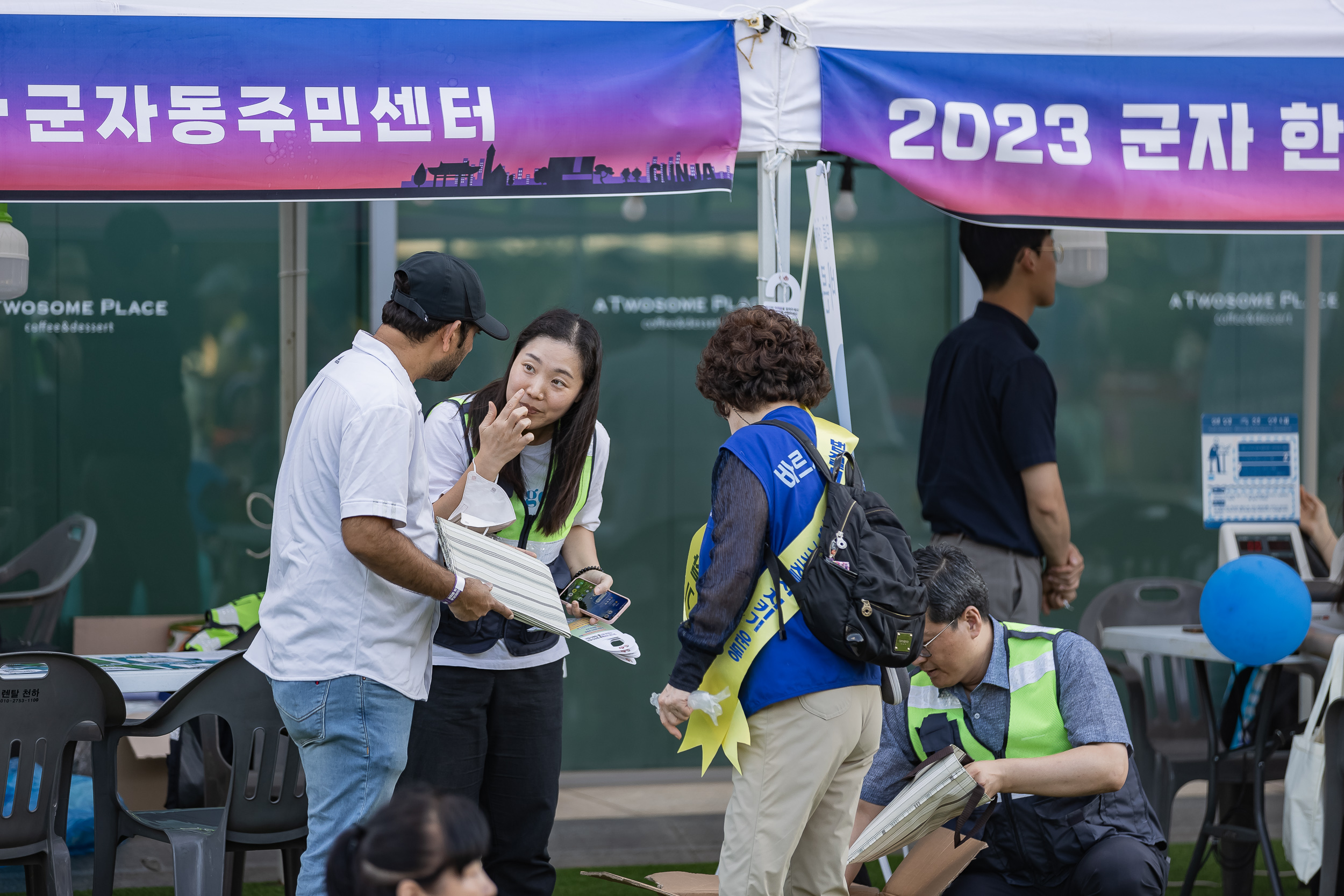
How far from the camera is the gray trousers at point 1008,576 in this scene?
383cm

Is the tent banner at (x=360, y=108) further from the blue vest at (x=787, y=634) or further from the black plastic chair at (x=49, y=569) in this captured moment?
the black plastic chair at (x=49, y=569)

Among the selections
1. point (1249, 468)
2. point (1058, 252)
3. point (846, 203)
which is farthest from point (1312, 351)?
point (846, 203)

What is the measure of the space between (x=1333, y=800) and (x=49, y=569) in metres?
4.57

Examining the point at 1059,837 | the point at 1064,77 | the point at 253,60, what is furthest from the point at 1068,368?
the point at 253,60

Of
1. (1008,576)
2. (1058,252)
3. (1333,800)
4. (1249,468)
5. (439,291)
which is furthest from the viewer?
(1249,468)

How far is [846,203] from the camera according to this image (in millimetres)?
5965

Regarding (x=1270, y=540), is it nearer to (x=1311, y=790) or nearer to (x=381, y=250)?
(x=1311, y=790)

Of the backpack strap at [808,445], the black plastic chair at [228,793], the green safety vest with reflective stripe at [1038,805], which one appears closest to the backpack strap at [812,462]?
the backpack strap at [808,445]

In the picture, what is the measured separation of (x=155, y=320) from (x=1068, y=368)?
3.97 m

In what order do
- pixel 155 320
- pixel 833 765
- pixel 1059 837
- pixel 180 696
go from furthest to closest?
pixel 155 320, pixel 180 696, pixel 1059 837, pixel 833 765

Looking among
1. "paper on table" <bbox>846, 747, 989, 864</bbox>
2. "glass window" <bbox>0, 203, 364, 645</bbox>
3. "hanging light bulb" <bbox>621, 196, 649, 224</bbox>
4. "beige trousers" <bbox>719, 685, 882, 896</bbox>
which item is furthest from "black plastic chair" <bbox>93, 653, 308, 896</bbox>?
"hanging light bulb" <bbox>621, 196, 649, 224</bbox>

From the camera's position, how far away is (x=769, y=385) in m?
2.71

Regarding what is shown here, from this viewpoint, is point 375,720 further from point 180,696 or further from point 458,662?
point 180,696

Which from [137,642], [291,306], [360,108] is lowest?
[137,642]
